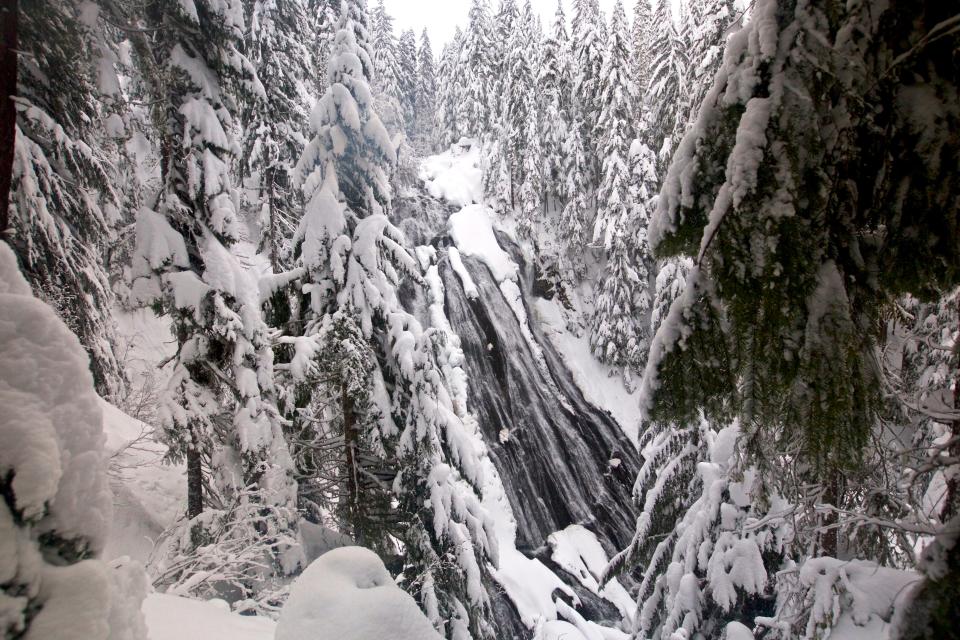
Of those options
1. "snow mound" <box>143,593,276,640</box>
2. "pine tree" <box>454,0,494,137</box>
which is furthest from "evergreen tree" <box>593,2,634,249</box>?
"snow mound" <box>143,593,276,640</box>

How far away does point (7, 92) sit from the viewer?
3.72 m

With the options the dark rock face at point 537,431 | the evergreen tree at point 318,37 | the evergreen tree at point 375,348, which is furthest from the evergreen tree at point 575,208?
the evergreen tree at point 375,348

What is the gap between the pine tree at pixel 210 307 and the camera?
246 inches

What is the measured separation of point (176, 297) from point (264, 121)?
1049 centimetres

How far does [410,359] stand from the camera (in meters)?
7.22

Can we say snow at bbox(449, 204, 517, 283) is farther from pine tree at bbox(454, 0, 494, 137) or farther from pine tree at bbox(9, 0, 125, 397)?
Result: pine tree at bbox(9, 0, 125, 397)

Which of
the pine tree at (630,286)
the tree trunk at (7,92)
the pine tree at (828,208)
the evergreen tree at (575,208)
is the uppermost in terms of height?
the evergreen tree at (575,208)

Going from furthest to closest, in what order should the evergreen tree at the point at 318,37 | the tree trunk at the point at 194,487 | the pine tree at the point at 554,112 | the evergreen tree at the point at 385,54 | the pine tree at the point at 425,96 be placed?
the pine tree at the point at 425,96, the evergreen tree at the point at 385,54, the pine tree at the point at 554,112, the evergreen tree at the point at 318,37, the tree trunk at the point at 194,487

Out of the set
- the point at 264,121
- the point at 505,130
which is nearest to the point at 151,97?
the point at 264,121

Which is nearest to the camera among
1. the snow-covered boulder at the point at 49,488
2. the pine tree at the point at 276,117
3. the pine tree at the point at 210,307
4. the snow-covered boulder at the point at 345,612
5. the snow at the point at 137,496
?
the snow-covered boulder at the point at 49,488

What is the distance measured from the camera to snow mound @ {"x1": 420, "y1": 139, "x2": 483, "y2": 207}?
27.2 metres

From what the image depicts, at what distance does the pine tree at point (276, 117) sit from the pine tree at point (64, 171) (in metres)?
6.80

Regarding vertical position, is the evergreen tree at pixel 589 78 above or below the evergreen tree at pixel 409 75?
below

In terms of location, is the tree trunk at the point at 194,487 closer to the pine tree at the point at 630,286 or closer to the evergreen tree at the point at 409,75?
the pine tree at the point at 630,286
